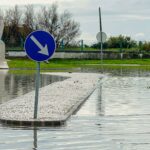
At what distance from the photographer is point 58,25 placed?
99438 millimetres

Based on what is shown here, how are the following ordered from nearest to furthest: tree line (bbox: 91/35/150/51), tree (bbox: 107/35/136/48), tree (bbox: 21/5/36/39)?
tree line (bbox: 91/35/150/51)
tree (bbox: 107/35/136/48)
tree (bbox: 21/5/36/39)

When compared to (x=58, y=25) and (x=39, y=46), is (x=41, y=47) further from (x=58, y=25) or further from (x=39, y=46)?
(x=58, y=25)

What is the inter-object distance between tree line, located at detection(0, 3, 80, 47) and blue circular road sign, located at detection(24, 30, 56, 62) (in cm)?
8218

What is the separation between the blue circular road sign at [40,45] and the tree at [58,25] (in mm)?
82975

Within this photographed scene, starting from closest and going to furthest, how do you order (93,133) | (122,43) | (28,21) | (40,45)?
(93,133)
(40,45)
(122,43)
(28,21)

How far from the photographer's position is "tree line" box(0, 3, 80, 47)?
98.9 meters

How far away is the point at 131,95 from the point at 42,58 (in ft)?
30.0

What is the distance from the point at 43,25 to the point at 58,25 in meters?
2.32

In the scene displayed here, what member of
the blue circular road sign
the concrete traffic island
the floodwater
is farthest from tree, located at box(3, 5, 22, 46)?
the blue circular road sign

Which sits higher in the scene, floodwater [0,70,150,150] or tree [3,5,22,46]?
tree [3,5,22,46]

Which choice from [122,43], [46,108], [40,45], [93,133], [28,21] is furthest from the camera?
Result: [28,21]

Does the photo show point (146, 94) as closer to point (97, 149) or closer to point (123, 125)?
point (123, 125)

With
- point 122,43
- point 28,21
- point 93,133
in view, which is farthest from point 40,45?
point 28,21

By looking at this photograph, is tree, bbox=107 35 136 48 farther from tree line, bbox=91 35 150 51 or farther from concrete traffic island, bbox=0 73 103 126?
concrete traffic island, bbox=0 73 103 126
